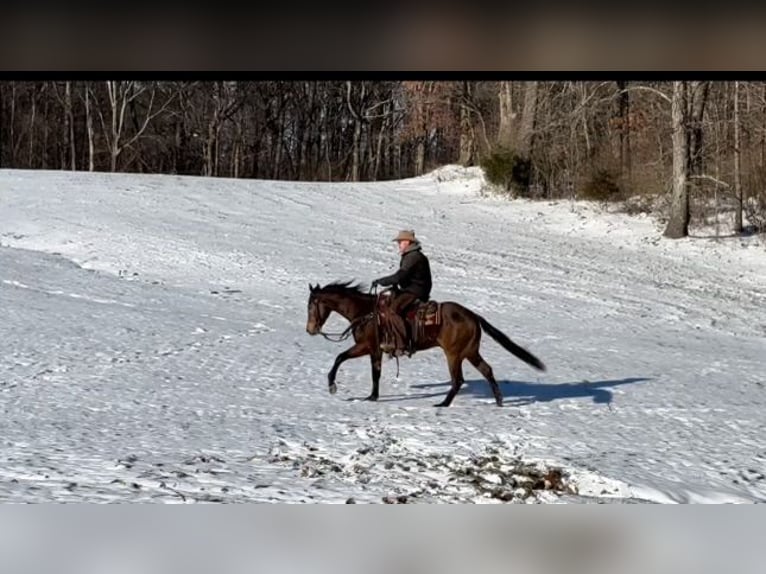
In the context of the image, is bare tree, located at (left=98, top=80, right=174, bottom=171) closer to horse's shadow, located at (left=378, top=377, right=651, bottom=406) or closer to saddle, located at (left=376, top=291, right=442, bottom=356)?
horse's shadow, located at (left=378, top=377, right=651, bottom=406)

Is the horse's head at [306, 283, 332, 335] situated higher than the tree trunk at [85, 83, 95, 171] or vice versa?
the tree trunk at [85, 83, 95, 171]

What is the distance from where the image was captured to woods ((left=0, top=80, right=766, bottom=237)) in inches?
384

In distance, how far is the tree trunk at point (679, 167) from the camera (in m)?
10.3

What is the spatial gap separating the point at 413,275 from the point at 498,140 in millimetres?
5694

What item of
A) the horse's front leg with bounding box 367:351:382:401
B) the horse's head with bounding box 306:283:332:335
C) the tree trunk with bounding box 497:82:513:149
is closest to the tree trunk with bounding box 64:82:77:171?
the tree trunk with bounding box 497:82:513:149

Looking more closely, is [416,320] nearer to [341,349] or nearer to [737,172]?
[341,349]

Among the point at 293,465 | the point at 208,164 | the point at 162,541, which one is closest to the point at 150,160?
the point at 208,164

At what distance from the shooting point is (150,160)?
35.1 feet

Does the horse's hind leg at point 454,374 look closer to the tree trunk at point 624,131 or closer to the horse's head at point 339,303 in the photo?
the horse's head at point 339,303

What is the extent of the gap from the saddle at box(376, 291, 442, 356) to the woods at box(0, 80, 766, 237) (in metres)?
4.16

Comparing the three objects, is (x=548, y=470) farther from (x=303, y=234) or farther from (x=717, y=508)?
(x=303, y=234)

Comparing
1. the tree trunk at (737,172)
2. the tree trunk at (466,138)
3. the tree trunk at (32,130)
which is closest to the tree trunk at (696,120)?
the tree trunk at (737,172)
